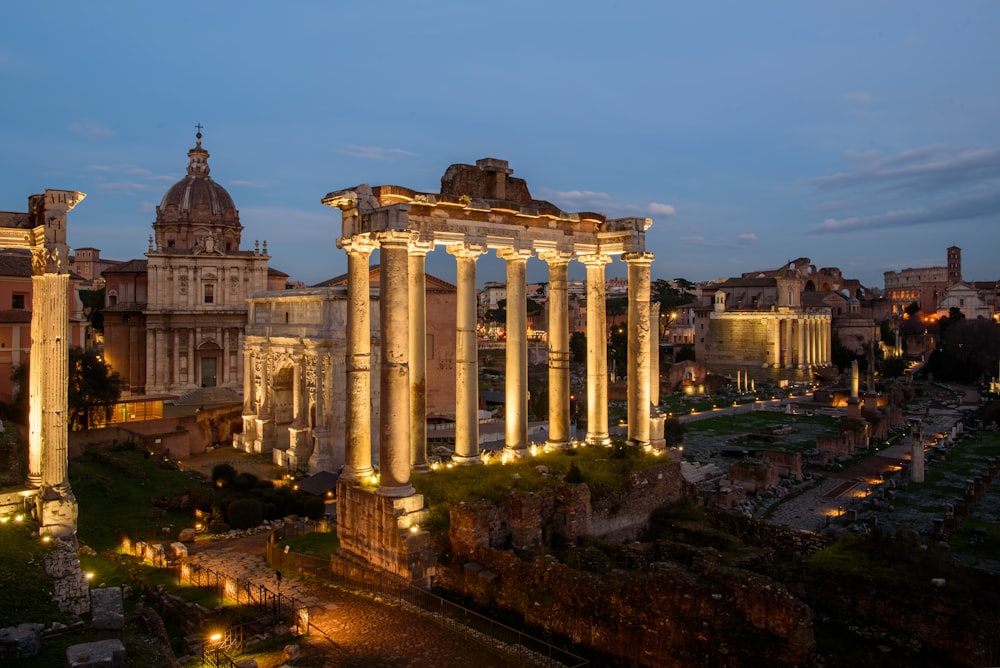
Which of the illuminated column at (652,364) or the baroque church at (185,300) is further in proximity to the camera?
the baroque church at (185,300)

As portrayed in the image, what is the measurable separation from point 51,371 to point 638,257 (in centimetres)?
1311

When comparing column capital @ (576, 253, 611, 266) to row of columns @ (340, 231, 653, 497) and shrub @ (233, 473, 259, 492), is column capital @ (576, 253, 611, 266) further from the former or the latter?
shrub @ (233, 473, 259, 492)

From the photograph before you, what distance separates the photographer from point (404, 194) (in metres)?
14.9

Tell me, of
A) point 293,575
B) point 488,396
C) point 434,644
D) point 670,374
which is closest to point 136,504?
point 293,575

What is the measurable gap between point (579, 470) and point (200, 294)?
34428 mm

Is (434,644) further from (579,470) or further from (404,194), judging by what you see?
(404,194)

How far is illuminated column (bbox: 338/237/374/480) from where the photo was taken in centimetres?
1484

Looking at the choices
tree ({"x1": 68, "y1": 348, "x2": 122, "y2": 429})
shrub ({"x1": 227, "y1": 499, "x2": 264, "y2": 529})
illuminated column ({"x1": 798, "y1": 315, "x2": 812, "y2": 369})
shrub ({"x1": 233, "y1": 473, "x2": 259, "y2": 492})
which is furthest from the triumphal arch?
illuminated column ({"x1": 798, "y1": 315, "x2": 812, "y2": 369})

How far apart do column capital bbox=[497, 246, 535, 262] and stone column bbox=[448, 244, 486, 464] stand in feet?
2.82

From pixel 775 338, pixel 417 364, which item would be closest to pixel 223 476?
pixel 417 364

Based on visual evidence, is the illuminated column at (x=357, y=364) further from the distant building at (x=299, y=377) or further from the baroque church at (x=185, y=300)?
the baroque church at (x=185, y=300)

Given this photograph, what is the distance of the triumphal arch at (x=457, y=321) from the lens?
45.1 feet

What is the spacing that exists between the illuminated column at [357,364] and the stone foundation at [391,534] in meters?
0.68

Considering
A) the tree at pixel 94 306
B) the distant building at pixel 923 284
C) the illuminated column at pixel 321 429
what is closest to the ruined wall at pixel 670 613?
the illuminated column at pixel 321 429
